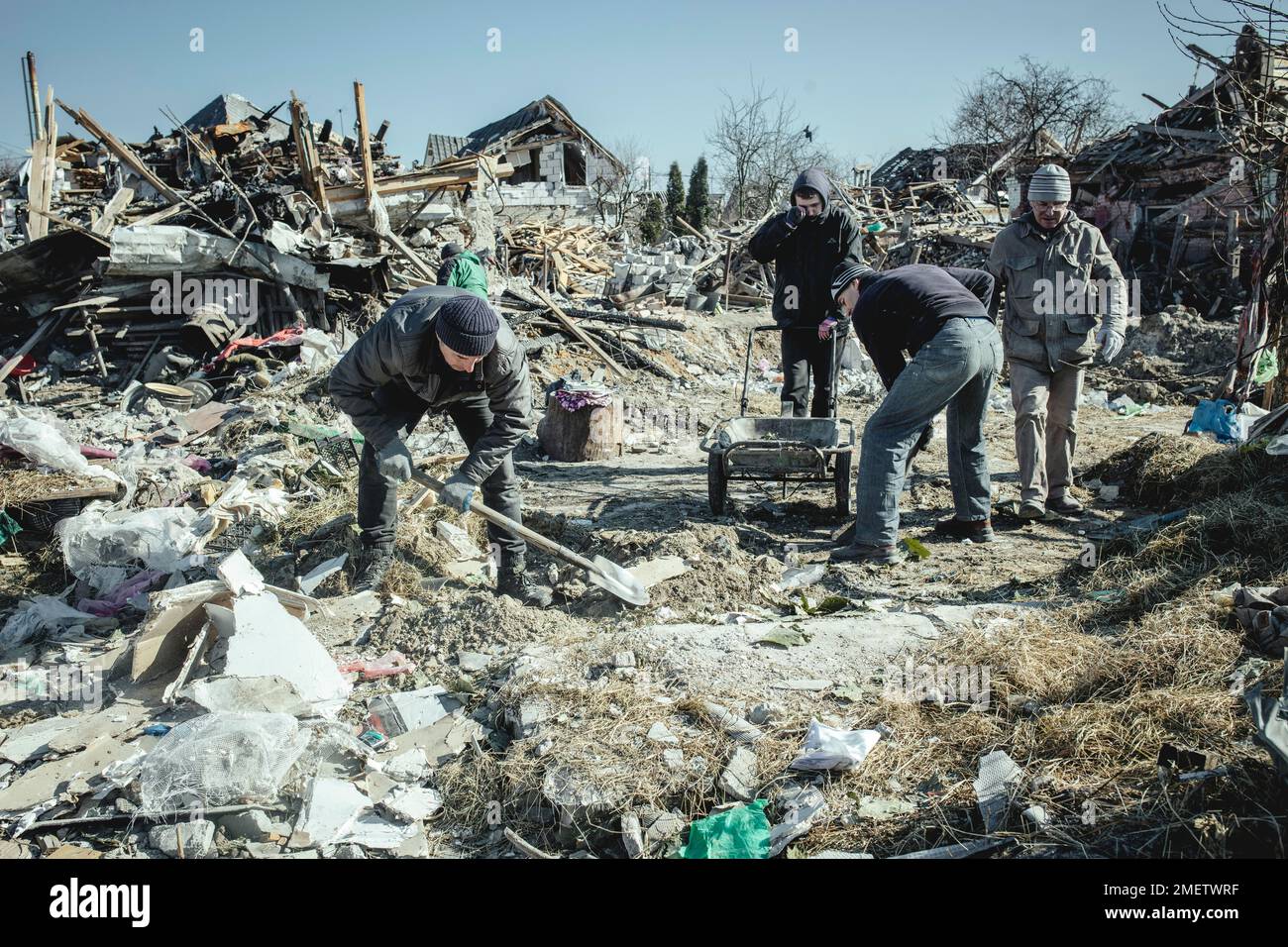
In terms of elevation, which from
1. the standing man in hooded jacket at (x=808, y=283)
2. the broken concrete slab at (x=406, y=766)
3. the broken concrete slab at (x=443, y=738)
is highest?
the standing man in hooded jacket at (x=808, y=283)

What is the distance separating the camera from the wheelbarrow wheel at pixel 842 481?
5430mm

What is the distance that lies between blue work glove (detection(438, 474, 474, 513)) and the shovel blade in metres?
0.72

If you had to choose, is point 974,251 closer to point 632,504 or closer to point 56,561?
point 632,504

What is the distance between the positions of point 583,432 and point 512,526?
3.04 meters

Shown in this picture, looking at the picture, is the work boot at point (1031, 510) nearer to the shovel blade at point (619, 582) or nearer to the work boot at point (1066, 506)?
the work boot at point (1066, 506)

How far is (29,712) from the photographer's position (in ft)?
12.3

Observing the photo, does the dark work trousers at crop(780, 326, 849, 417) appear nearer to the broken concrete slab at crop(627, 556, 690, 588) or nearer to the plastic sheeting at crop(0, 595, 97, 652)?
the broken concrete slab at crop(627, 556, 690, 588)

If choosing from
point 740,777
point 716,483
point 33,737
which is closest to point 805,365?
point 716,483

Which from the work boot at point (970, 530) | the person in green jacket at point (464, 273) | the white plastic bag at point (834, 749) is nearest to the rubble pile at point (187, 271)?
the person in green jacket at point (464, 273)

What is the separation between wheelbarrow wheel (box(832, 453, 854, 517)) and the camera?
5.43m

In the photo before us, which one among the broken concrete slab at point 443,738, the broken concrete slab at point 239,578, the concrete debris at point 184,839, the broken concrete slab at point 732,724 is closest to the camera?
the concrete debris at point 184,839

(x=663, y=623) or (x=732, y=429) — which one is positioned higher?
(x=732, y=429)

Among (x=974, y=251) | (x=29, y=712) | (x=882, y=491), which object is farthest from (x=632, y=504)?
(x=974, y=251)
